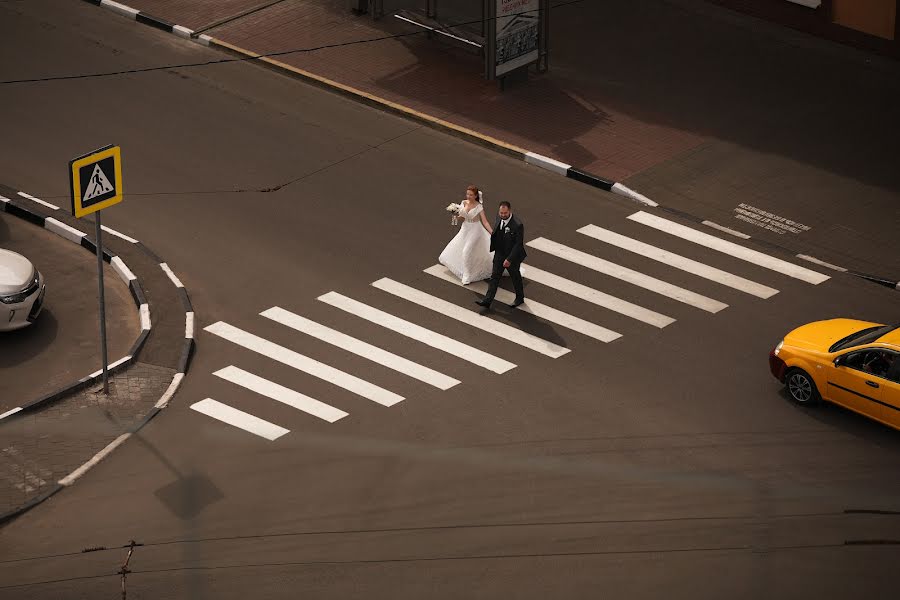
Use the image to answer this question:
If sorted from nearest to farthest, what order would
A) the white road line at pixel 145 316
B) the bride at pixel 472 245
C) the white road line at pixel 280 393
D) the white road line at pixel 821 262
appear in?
the white road line at pixel 280 393 < the white road line at pixel 145 316 < the bride at pixel 472 245 < the white road line at pixel 821 262

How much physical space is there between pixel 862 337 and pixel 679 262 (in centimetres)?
393

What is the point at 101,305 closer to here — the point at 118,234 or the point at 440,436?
the point at 118,234

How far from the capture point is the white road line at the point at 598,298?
20.5 m

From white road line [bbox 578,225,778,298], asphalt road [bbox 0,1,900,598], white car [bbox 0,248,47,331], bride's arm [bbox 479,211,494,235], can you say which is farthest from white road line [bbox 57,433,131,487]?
white road line [bbox 578,225,778,298]

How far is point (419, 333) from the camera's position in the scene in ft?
66.2

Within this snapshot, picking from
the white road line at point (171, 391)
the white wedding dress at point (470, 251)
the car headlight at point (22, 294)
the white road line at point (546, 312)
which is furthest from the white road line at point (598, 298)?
the car headlight at point (22, 294)

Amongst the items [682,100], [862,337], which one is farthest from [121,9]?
[862,337]

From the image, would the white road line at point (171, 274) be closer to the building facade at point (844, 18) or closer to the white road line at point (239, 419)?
the white road line at point (239, 419)

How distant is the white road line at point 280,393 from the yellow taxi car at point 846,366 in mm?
5701

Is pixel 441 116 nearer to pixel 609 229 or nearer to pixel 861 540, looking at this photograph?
pixel 609 229

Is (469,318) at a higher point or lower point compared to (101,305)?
lower

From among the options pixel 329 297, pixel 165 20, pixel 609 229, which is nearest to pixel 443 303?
pixel 329 297

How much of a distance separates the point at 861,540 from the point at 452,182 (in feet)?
32.9

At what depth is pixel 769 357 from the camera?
62.8ft
